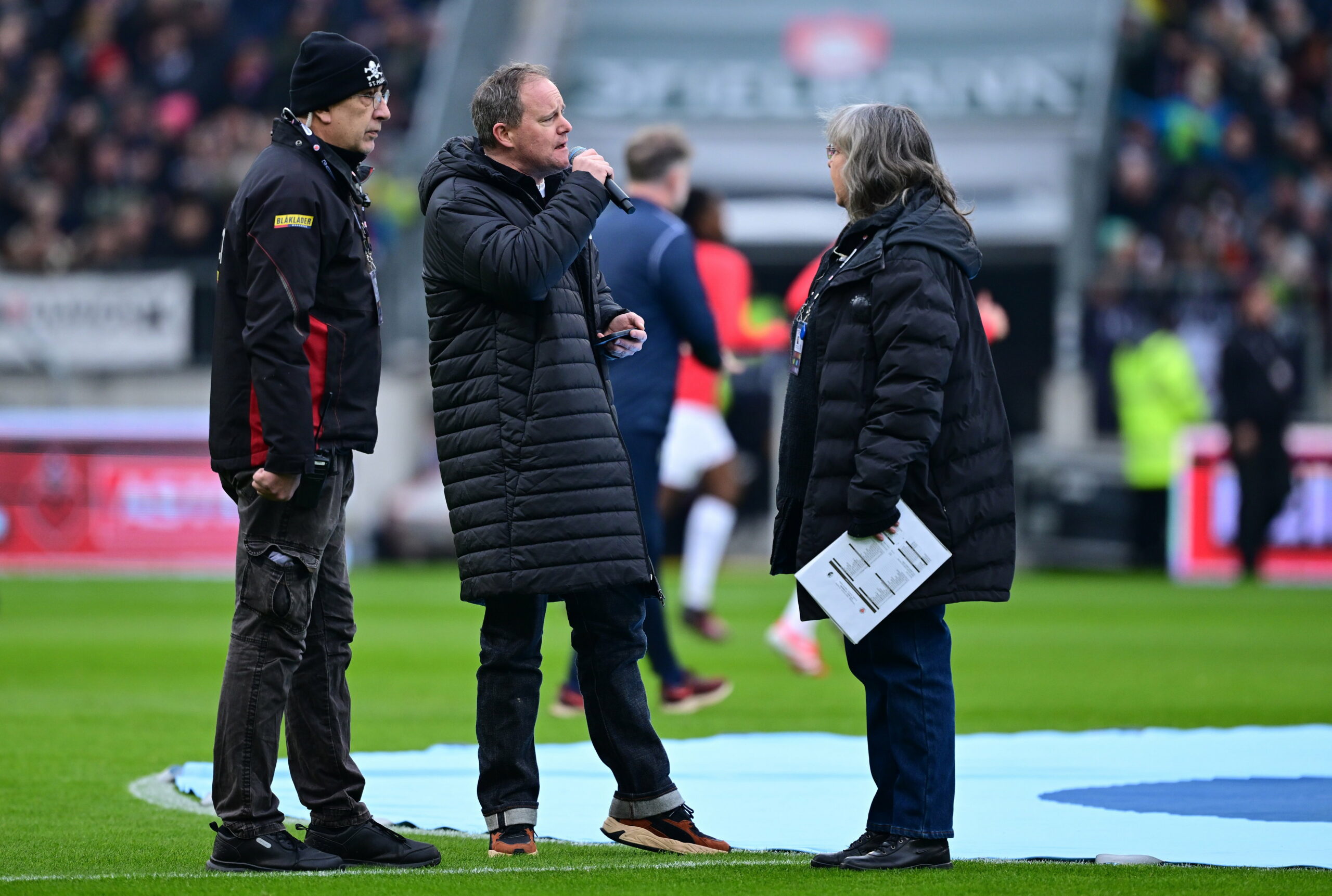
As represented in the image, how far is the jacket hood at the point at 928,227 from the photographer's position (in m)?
5.12

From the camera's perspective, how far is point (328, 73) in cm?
516

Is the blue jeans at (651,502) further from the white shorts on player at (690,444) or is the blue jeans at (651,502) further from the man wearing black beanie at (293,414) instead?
the man wearing black beanie at (293,414)

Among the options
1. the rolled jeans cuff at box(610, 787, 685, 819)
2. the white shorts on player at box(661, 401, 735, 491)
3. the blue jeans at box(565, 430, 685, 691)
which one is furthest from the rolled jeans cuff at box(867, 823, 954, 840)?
the white shorts on player at box(661, 401, 735, 491)

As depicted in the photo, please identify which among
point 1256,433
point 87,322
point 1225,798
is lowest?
point 1225,798

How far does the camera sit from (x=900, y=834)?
509 centimetres

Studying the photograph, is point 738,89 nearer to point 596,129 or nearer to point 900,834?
point 596,129

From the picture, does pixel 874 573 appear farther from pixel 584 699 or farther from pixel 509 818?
pixel 509 818

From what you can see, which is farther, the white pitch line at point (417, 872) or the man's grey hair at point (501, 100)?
the man's grey hair at point (501, 100)

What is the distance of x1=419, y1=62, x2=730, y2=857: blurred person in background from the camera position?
5.22 meters

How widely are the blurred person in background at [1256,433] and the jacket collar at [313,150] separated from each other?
1348 centimetres

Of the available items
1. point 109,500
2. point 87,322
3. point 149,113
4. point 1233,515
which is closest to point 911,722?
point 1233,515

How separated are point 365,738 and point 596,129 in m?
17.0

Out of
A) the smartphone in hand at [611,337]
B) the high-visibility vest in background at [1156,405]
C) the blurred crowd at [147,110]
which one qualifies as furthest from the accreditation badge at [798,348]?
the blurred crowd at [147,110]

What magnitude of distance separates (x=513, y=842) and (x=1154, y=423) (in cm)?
1384
